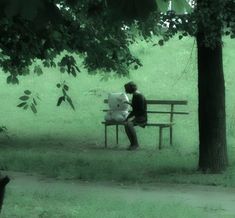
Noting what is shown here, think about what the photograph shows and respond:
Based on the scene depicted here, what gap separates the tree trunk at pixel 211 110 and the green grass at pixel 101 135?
331 millimetres

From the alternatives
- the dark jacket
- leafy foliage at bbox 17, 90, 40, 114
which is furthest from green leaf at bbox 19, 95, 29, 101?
the dark jacket

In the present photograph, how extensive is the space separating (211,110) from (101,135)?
701 centimetres

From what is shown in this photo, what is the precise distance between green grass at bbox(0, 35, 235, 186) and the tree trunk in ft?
1.09

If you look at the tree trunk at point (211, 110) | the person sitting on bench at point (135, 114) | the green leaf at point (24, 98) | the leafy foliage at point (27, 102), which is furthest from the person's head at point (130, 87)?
the green leaf at point (24, 98)

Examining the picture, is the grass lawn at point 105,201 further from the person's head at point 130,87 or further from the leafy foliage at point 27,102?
the person's head at point 130,87

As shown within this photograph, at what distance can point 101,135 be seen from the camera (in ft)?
59.5

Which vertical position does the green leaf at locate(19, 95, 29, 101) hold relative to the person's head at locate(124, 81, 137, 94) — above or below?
below

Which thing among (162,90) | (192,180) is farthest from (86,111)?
(192,180)

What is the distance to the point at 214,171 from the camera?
11492 mm

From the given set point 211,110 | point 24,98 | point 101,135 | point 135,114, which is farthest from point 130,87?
point 24,98

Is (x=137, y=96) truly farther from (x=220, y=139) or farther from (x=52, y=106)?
(x=52, y=106)

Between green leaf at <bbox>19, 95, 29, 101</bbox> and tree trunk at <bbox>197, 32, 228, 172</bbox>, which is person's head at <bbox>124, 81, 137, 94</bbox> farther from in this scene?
green leaf at <bbox>19, 95, 29, 101</bbox>

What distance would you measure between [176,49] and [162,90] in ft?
22.4

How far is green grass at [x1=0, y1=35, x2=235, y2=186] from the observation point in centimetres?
1155
